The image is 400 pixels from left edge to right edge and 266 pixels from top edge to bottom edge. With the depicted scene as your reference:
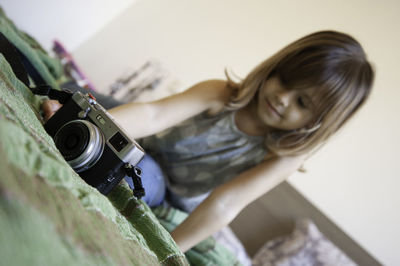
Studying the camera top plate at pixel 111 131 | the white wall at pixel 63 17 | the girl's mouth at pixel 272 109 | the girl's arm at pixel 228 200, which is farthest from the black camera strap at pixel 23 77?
the white wall at pixel 63 17

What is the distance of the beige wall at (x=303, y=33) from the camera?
0.94m

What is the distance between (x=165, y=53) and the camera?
1.65 metres

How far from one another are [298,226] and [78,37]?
1817mm

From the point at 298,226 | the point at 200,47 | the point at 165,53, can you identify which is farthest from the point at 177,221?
the point at 165,53

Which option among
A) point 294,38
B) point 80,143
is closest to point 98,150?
point 80,143

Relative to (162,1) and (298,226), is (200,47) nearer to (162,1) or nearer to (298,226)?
(162,1)

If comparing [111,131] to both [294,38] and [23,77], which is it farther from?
[294,38]

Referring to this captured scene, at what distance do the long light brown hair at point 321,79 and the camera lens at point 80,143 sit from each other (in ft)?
1.35

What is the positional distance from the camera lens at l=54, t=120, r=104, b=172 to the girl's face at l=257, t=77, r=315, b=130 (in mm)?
415

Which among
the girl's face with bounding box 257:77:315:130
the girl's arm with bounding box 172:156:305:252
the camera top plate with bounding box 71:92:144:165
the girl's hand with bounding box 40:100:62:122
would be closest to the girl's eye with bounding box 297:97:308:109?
the girl's face with bounding box 257:77:315:130

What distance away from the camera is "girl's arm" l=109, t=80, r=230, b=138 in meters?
0.47

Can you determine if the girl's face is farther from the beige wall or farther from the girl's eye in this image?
the beige wall

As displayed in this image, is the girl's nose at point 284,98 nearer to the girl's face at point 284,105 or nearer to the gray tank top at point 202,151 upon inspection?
the girl's face at point 284,105

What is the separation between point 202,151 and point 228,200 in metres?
0.20
